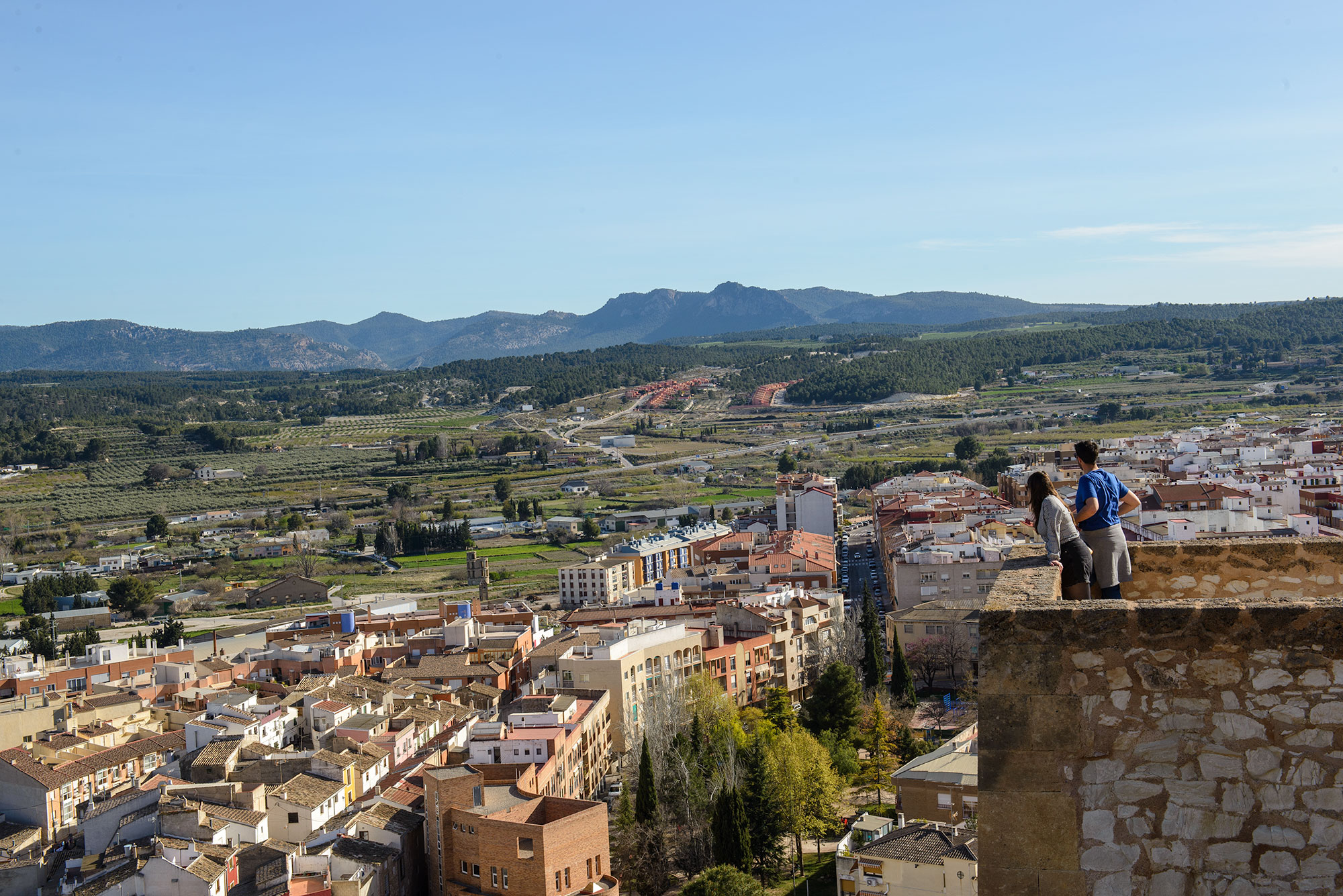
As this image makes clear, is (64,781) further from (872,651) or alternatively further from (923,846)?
(872,651)

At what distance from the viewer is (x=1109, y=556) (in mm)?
4055

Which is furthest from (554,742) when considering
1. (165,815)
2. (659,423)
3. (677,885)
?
(659,423)

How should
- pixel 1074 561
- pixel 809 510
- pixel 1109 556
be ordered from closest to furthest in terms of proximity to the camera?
pixel 1074 561 < pixel 1109 556 < pixel 809 510

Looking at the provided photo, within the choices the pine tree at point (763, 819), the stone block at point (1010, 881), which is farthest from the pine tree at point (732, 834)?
the stone block at point (1010, 881)

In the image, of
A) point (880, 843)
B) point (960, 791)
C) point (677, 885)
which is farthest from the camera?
point (677, 885)

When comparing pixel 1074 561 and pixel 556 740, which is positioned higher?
pixel 1074 561

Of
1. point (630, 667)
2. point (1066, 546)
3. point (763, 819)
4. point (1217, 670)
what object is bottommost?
point (763, 819)

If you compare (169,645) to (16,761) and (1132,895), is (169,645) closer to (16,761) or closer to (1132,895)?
(16,761)

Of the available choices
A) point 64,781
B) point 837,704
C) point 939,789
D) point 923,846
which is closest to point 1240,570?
point 923,846

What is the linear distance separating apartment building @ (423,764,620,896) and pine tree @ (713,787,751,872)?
206 centimetres

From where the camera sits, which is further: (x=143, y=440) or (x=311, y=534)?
(x=143, y=440)

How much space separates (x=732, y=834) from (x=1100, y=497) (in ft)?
60.1

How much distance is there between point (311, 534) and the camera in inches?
2618

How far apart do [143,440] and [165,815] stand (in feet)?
285
